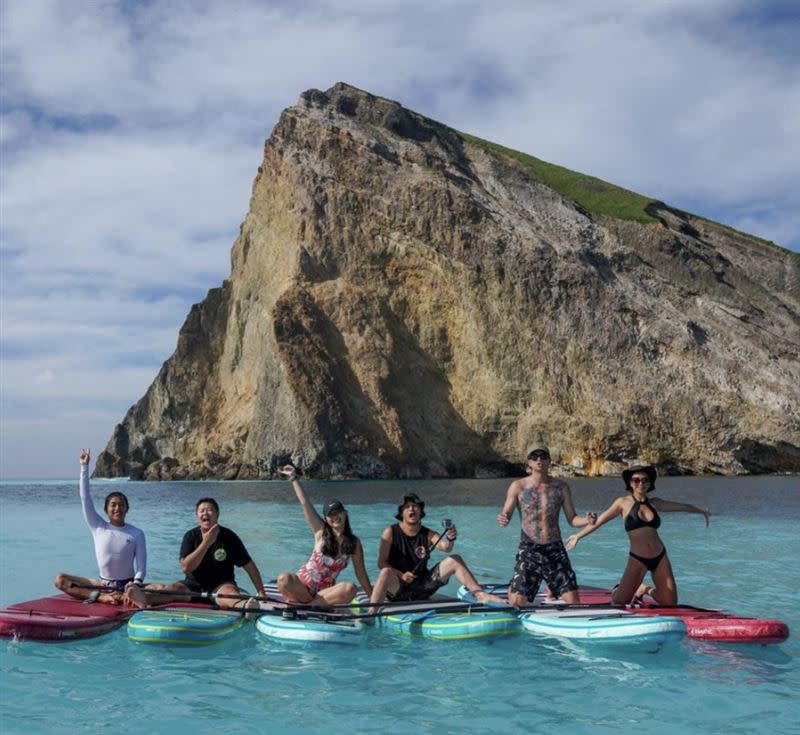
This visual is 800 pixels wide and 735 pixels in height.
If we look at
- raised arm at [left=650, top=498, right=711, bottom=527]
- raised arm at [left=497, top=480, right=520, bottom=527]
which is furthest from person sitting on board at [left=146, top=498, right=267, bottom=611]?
raised arm at [left=650, top=498, right=711, bottom=527]

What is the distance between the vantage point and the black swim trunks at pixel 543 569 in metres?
11.6

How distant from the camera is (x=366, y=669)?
32.0 ft

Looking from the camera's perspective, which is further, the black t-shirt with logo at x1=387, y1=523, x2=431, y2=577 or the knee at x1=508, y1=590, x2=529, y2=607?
the black t-shirt with logo at x1=387, y1=523, x2=431, y2=577

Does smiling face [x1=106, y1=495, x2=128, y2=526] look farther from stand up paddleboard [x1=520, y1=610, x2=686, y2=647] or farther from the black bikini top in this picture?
the black bikini top

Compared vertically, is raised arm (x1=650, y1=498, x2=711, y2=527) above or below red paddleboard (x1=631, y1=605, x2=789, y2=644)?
above

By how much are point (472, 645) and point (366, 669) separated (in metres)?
1.57

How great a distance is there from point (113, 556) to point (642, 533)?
7.04 meters

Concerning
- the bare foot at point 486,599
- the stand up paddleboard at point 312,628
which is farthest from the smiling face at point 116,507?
the bare foot at point 486,599

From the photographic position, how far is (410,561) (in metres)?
11.8

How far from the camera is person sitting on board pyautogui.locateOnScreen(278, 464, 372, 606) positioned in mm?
11250

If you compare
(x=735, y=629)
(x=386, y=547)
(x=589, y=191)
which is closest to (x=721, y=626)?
(x=735, y=629)

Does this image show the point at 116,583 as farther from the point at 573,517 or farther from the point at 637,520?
the point at 637,520

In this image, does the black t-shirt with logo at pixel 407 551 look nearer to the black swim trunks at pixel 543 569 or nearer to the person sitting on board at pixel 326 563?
the person sitting on board at pixel 326 563

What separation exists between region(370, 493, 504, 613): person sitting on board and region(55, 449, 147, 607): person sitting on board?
3.20 meters
